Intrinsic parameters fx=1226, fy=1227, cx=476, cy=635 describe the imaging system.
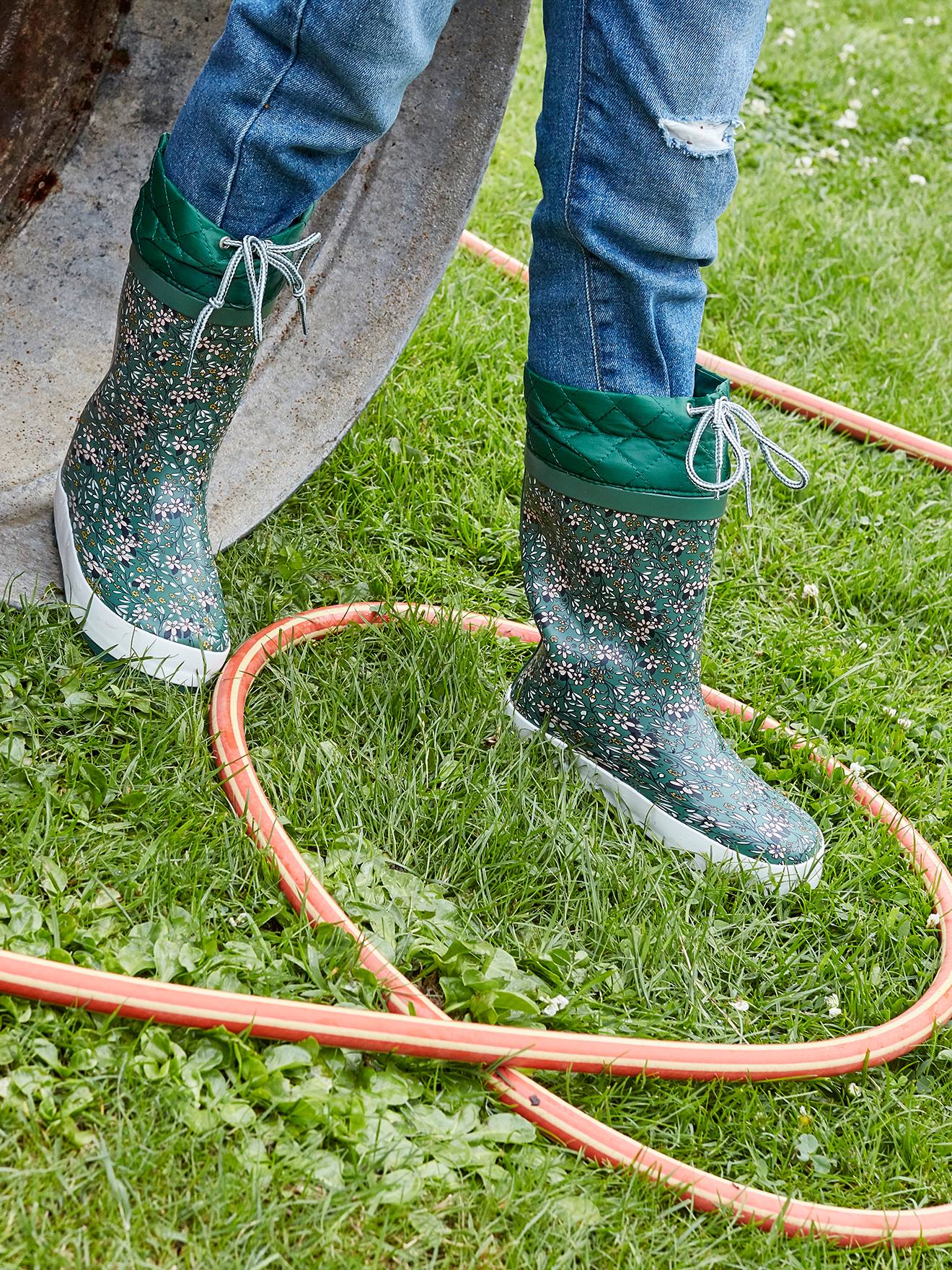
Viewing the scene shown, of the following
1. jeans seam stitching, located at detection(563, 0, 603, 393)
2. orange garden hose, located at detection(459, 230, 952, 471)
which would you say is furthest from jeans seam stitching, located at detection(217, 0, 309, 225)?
orange garden hose, located at detection(459, 230, 952, 471)

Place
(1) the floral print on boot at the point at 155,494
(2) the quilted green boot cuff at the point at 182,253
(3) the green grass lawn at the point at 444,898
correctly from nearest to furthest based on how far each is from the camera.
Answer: (3) the green grass lawn at the point at 444,898 < (2) the quilted green boot cuff at the point at 182,253 < (1) the floral print on boot at the point at 155,494

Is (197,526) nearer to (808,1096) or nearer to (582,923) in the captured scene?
(582,923)

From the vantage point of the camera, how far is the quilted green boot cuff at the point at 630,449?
1.56 meters

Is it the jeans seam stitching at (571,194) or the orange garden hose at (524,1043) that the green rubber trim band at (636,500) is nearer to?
the jeans seam stitching at (571,194)

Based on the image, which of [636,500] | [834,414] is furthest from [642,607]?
[834,414]

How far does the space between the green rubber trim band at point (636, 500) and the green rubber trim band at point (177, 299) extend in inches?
18.2

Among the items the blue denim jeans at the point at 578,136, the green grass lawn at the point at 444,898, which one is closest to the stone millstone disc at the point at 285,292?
the green grass lawn at the point at 444,898

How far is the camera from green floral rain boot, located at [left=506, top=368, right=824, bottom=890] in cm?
159

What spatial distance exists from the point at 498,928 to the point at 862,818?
66 centimetres

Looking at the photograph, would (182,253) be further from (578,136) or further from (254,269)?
(578,136)

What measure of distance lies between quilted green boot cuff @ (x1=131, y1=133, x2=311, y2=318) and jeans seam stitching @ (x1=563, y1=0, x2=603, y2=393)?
1.14ft

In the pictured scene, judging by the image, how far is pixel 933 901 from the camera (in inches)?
70.7

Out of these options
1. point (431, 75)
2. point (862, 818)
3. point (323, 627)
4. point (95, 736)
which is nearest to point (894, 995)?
point (862, 818)

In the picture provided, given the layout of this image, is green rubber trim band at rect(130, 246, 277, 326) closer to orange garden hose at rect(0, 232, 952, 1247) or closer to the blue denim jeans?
the blue denim jeans
